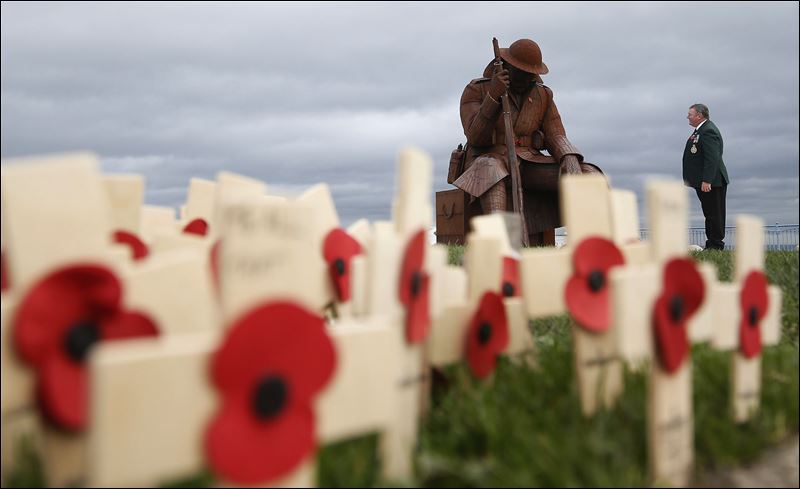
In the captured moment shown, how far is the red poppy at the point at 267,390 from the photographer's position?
120 centimetres

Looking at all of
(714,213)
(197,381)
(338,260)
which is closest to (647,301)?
(197,381)

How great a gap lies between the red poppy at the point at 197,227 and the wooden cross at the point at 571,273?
1253 mm

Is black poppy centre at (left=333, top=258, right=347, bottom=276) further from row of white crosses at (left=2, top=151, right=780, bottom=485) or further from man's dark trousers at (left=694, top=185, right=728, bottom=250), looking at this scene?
man's dark trousers at (left=694, top=185, right=728, bottom=250)

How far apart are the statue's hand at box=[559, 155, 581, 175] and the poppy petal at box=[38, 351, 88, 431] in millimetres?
6431

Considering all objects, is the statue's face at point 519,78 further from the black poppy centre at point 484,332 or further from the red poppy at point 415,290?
the red poppy at point 415,290

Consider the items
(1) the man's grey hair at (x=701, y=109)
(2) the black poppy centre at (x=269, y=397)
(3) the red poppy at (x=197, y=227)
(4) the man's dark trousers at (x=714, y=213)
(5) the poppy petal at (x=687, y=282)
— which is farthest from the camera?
(4) the man's dark trousers at (x=714, y=213)

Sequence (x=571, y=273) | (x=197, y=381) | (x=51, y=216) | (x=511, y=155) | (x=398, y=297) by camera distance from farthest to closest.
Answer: (x=511, y=155), (x=571, y=273), (x=398, y=297), (x=51, y=216), (x=197, y=381)

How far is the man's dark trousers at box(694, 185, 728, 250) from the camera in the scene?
10.9m

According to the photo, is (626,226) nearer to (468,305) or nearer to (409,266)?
(468,305)

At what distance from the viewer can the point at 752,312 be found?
208cm

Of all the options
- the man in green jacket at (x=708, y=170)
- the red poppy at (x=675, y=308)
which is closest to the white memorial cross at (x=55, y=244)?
the red poppy at (x=675, y=308)

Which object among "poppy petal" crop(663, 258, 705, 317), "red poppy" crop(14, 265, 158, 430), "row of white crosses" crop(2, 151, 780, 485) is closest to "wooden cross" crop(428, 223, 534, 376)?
"row of white crosses" crop(2, 151, 780, 485)

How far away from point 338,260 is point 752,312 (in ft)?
3.76

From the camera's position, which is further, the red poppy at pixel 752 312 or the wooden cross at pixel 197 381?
the red poppy at pixel 752 312
